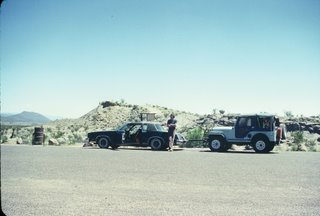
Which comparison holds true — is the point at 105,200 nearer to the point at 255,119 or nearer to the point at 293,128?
the point at 255,119

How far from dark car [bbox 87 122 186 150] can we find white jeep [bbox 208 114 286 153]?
7.08 feet

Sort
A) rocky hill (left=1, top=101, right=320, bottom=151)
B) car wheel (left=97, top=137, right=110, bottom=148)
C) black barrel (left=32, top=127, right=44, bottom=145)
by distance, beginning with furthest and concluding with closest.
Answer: rocky hill (left=1, top=101, right=320, bottom=151), black barrel (left=32, top=127, right=44, bottom=145), car wheel (left=97, top=137, right=110, bottom=148)

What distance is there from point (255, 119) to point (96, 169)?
11.1 meters

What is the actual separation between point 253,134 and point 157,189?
12673 mm

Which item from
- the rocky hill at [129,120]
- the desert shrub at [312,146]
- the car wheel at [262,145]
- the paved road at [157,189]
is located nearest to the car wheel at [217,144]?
the car wheel at [262,145]

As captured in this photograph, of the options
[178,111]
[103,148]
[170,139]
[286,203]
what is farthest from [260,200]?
→ [178,111]

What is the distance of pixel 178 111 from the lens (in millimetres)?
65438

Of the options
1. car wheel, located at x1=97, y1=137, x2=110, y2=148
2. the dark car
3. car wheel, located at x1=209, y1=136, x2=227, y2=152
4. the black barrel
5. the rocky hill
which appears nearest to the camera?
car wheel, located at x1=209, y1=136, x2=227, y2=152

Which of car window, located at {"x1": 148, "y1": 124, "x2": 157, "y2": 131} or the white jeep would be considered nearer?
the white jeep

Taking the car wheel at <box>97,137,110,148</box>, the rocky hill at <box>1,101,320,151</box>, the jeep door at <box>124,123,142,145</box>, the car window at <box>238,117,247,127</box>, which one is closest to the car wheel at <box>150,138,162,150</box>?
the jeep door at <box>124,123,142,145</box>

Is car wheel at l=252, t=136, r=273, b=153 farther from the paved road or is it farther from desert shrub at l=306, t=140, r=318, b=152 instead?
the paved road

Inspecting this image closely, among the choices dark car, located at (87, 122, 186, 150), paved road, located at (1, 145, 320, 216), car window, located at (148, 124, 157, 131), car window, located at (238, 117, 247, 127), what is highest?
car window, located at (238, 117, 247, 127)

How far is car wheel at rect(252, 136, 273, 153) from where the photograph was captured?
19984 millimetres

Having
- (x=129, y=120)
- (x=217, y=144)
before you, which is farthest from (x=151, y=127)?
(x=129, y=120)
